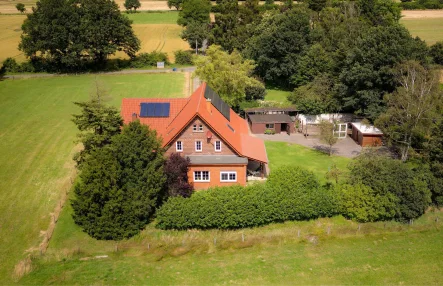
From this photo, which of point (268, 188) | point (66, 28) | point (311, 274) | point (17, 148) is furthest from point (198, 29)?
point (311, 274)

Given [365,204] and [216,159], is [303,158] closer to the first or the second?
[216,159]

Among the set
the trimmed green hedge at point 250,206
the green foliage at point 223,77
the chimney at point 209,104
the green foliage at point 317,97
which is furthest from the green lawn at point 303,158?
the green foliage at point 223,77

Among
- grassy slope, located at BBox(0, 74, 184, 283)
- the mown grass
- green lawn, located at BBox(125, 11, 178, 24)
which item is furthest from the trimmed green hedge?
green lawn, located at BBox(125, 11, 178, 24)

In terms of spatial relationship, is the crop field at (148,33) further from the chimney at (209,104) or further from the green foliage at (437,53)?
the chimney at (209,104)

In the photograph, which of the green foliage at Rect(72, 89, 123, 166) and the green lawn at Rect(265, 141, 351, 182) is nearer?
the green foliage at Rect(72, 89, 123, 166)

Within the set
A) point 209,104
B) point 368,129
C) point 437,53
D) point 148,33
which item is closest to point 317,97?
point 368,129

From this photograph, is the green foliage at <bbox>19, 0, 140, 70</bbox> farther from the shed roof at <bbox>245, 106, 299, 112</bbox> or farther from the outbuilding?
the outbuilding
